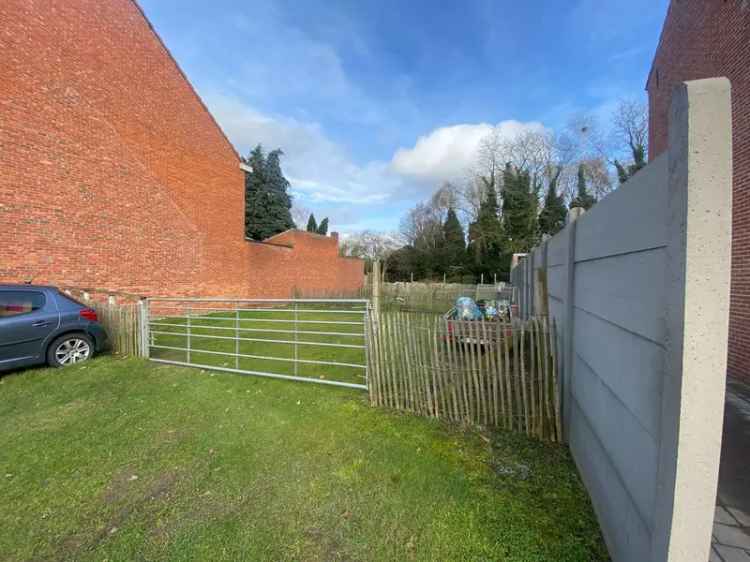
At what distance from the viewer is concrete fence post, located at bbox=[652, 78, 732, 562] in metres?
1.21

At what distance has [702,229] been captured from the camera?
1.23 m

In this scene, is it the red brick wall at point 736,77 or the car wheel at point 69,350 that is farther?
the car wheel at point 69,350

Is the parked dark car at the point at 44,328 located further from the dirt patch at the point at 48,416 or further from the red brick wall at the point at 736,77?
the red brick wall at the point at 736,77

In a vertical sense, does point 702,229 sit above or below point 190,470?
above

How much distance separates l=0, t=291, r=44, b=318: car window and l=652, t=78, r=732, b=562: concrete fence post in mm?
7779

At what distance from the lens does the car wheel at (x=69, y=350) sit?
5.79 meters

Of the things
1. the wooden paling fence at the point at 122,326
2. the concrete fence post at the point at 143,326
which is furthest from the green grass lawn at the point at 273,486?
the wooden paling fence at the point at 122,326

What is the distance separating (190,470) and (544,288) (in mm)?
5231

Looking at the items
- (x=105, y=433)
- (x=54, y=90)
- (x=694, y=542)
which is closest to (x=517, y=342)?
(x=694, y=542)

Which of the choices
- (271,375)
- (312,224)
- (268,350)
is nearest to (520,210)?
(312,224)

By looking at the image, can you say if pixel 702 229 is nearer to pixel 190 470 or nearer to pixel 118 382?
pixel 190 470

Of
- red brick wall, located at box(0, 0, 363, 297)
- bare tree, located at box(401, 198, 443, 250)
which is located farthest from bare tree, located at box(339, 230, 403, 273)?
red brick wall, located at box(0, 0, 363, 297)

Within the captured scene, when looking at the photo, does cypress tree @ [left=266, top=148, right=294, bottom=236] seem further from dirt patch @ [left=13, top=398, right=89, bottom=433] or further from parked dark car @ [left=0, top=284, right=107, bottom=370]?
dirt patch @ [left=13, top=398, right=89, bottom=433]

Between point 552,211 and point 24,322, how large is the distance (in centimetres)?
3356
